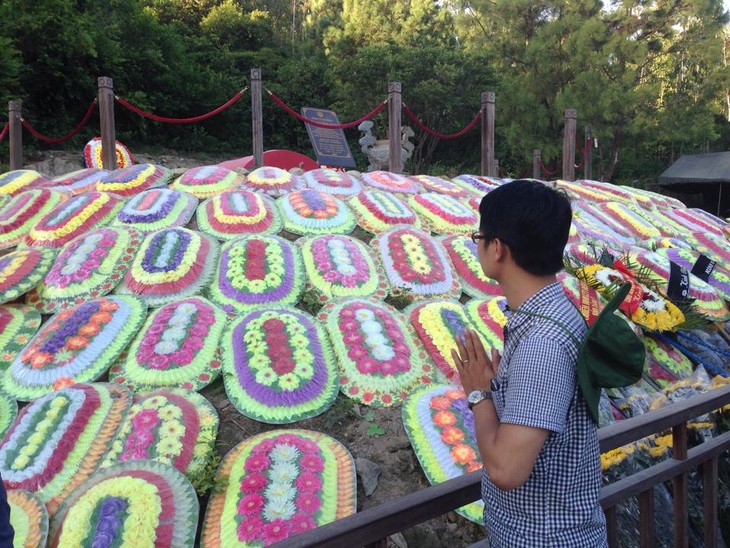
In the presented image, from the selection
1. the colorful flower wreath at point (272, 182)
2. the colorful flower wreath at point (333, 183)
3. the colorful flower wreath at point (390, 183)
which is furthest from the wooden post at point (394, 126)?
the colorful flower wreath at point (272, 182)

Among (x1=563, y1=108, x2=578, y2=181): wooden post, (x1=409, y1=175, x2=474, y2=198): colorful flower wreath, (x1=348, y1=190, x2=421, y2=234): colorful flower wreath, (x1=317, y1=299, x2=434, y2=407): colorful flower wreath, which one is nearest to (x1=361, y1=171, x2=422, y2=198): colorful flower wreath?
(x1=409, y1=175, x2=474, y2=198): colorful flower wreath

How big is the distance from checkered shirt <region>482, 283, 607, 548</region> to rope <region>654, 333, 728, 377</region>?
2702 mm

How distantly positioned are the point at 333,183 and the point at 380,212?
594 mm

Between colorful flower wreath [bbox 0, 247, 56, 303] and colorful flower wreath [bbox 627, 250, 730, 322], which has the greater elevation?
colorful flower wreath [bbox 0, 247, 56, 303]

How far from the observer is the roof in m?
12.2

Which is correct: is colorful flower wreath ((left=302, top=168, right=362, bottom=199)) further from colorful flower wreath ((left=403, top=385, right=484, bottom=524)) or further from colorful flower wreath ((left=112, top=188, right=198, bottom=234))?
colorful flower wreath ((left=403, top=385, right=484, bottom=524))

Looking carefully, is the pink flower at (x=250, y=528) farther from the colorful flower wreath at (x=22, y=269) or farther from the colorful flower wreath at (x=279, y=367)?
the colorful flower wreath at (x=22, y=269)

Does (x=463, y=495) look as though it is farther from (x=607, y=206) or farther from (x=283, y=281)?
(x=607, y=206)

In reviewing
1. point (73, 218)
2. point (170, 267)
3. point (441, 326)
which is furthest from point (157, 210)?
point (441, 326)

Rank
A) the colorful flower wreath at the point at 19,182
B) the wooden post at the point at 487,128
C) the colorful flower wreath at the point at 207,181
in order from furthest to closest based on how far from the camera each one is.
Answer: the wooden post at the point at 487,128, the colorful flower wreath at the point at 19,182, the colorful flower wreath at the point at 207,181

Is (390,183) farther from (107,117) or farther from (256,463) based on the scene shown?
(256,463)

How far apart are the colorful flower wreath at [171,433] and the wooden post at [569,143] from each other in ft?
19.1

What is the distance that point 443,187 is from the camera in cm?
478

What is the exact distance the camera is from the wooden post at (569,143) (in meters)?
6.98
